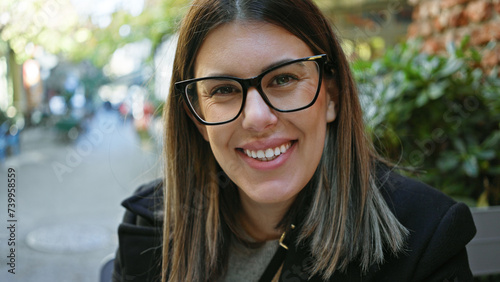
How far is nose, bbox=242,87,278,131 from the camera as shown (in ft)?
3.81

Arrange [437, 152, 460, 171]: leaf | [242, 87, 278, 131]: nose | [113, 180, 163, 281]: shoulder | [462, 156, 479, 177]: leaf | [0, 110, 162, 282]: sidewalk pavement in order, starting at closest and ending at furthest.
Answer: [242, 87, 278, 131]: nose, [113, 180, 163, 281]: shoulder, [462, 156, 479, 177]: leaf, [437, 152, 460, 171]: leaf, [0, 110, 162, 282]: sidewalk pavement

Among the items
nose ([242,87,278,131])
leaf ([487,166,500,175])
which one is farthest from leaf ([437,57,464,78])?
nose ([242,87,278,131])

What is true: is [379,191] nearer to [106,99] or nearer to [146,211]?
[146,211]

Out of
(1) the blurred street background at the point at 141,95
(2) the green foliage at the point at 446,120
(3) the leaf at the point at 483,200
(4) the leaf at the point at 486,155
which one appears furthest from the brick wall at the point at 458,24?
(3) the leaf at the point at 483,200

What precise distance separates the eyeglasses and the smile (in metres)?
0.12

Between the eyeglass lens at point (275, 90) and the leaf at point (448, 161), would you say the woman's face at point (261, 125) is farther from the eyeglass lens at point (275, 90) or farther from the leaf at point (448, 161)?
the leaf at point (448, 161)

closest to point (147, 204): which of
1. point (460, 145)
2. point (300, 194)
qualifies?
point (300, 194)

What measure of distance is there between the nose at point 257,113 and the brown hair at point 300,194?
0.70 ft

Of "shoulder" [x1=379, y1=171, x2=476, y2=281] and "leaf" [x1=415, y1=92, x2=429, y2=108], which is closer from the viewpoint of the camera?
"shoulder" [x1=379, y1=171, x2=476, y2=281]

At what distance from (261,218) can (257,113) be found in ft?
1.64

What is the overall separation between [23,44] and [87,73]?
2.72 metres

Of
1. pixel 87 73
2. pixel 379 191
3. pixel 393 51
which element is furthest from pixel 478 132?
pixel 87 73

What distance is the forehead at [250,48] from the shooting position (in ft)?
3.82

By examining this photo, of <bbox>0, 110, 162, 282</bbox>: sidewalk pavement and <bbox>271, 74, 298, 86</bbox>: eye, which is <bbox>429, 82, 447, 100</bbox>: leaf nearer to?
<bbox>271, 74, 298, 86</bbox>: eye
